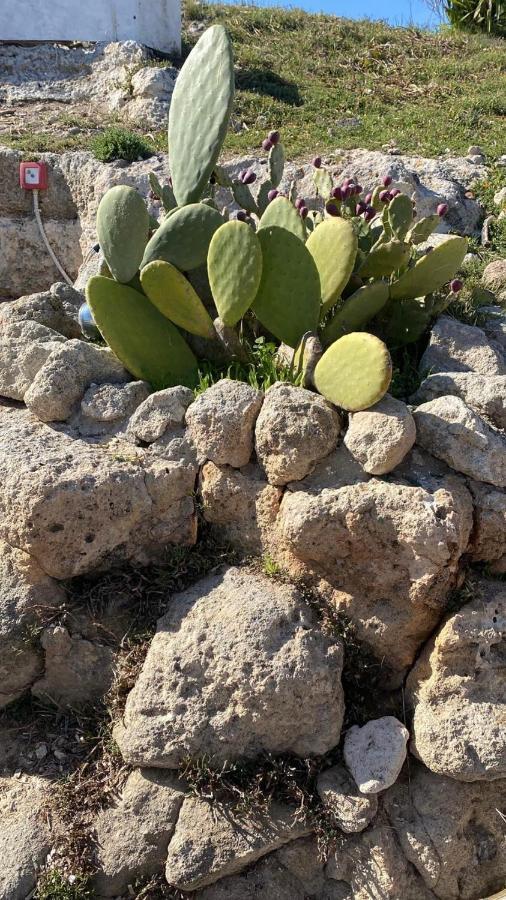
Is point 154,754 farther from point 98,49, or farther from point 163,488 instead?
point 98,49

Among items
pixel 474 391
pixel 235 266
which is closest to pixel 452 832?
pixel 474 391

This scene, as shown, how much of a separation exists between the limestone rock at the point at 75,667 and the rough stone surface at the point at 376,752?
101cm

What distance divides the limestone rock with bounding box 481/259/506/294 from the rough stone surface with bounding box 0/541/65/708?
9.48 ft

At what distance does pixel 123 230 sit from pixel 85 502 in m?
1.29

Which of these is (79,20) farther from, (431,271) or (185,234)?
(431,271)

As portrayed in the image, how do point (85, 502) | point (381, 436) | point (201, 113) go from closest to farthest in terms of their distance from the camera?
point (381, 436), point (85, 502), point (201, 113)

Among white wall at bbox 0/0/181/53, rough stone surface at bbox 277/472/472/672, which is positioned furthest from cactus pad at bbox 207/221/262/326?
white wall at bbox 0/0/181/53

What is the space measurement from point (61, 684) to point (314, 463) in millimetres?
1392

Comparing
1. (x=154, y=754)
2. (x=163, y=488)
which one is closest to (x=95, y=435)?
(x=163, y=488)

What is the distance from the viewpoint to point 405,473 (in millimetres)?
2936

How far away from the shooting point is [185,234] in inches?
135

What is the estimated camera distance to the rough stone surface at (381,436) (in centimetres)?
283

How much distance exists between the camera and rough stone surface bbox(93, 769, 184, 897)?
272cm

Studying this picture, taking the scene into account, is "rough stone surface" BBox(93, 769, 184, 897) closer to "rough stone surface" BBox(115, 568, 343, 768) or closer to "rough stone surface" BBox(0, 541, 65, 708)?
"rough stone surface" BBox(115, 568, 343, 768)
